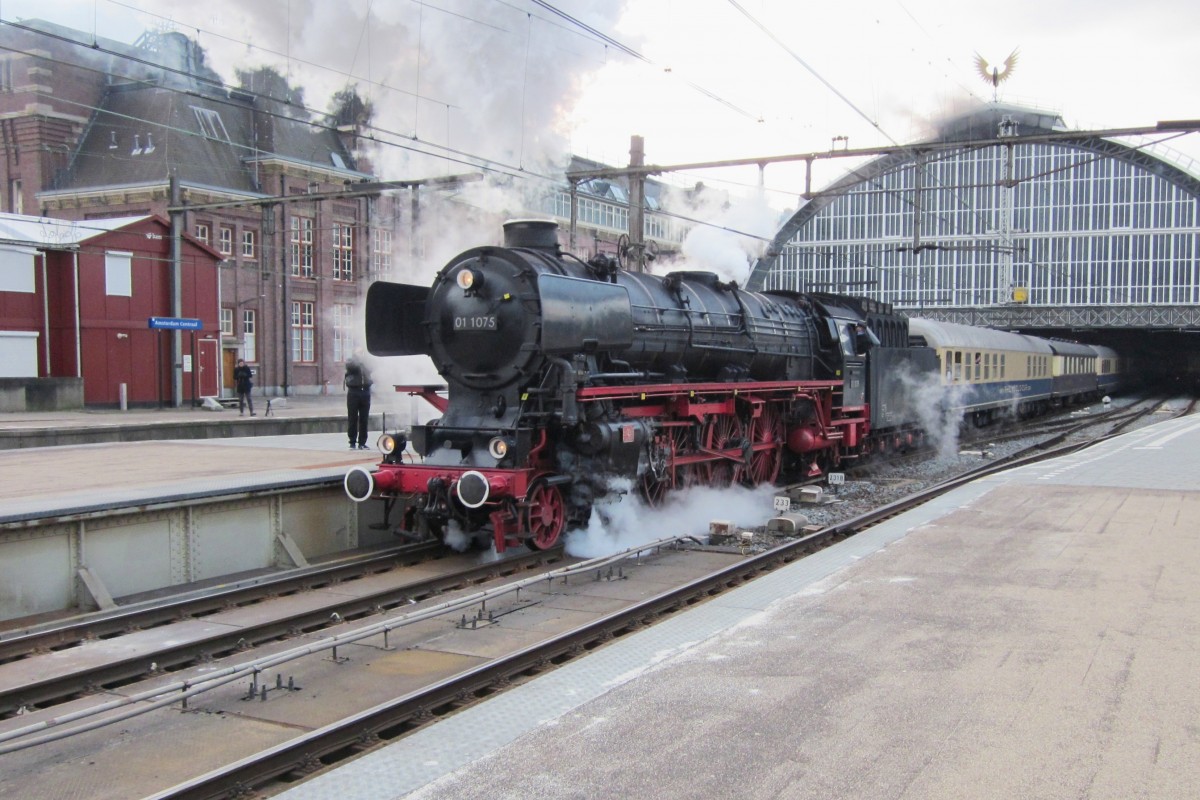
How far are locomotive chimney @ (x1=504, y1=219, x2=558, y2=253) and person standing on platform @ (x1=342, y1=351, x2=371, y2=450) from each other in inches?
188

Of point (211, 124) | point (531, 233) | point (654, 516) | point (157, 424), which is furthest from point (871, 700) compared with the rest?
point (211, 124)

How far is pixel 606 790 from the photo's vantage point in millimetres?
3975

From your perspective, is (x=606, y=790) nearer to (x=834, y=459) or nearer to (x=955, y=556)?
(x=955, y=556)

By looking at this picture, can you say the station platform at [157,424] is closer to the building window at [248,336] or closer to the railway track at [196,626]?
the railway track at [196,626]

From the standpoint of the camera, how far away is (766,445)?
1380 cm

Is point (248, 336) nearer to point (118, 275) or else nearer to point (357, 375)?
point (118, 275)

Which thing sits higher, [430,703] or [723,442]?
[723,442]

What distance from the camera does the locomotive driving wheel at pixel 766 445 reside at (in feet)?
44.9

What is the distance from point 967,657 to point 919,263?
51.7 meters

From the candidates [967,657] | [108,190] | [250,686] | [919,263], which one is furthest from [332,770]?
[919,263]

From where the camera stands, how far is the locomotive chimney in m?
10.3

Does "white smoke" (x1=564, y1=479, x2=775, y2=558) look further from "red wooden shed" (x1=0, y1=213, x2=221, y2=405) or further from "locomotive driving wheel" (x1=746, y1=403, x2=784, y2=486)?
"red wooden shed" (x1=0, y1=213, x2=221, y2=405)

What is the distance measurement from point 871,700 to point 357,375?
1087cm

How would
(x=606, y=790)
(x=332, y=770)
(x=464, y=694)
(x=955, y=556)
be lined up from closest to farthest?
(x=606, y=790) < (x=332, y=770) < (x=464, y=694) < (x=955, y=556)
